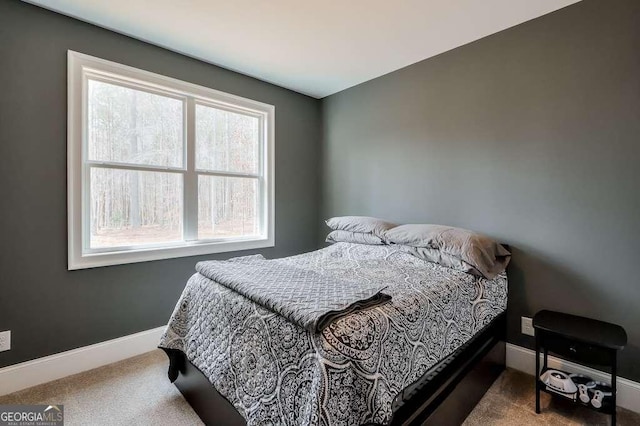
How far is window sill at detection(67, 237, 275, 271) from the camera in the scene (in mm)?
2201

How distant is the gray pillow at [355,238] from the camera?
2686 millimetres

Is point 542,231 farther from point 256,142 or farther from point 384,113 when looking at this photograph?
point 256,142

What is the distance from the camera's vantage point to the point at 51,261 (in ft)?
6.84

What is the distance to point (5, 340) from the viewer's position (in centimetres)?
193

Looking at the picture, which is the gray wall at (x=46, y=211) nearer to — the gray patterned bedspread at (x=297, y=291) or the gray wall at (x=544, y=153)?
the gray patterned bedspread at (x=297, y=291)

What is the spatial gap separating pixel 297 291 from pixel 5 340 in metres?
2.10

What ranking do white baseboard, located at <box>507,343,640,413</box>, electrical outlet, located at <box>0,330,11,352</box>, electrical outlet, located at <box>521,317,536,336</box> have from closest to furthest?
white baseboard, located at <box>507,343,640,413</box>, electrical outlet, located at <box>0,330,11,352</box>, electrical outlet, located at <box>521,317,536,336</box>

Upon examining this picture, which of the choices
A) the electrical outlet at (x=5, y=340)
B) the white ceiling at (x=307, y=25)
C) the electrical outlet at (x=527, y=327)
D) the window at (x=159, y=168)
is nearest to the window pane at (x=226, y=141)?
the window at (x=159, y=168)

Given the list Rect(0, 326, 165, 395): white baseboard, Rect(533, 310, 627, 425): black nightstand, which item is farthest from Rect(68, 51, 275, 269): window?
Rect(533, 310, 627, 425): black nightstand

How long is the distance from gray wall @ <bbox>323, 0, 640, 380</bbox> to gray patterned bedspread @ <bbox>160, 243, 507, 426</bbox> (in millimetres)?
535

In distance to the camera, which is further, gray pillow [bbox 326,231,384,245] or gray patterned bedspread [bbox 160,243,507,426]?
gray pillow [bbox 326,231,384,245]

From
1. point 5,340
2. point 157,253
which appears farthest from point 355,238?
point 5,340

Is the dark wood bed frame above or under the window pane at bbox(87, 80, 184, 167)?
under

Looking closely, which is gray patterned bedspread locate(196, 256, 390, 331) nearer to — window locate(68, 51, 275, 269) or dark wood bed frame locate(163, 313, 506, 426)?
dark wood bed frame locate(163, 313, 506, 426)
